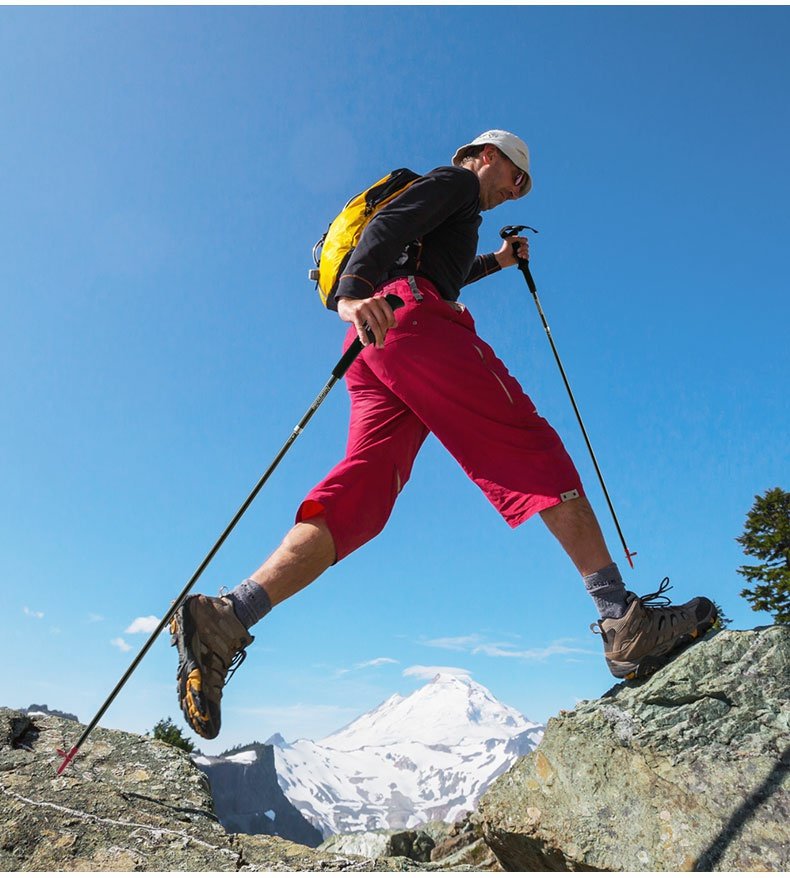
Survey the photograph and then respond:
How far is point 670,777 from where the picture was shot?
370 cm

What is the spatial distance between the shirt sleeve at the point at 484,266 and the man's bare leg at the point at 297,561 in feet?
8.98

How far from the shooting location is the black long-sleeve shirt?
390 cm

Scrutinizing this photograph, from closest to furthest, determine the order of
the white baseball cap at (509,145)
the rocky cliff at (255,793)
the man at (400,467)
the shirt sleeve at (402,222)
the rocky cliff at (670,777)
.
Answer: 1. the rocky cliff at (670,777)
2. the man at (400,467)
3. the shirt sleeve at (402,222)
4. the white baseball cap at (509,145)
5. the rocky cliff at (255,793)

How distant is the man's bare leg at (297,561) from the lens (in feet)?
12.9

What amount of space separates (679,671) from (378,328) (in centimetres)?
281

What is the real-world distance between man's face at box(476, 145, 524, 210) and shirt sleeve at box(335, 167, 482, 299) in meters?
0.36

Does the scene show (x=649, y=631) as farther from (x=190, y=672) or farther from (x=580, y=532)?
(x=190, y=672)

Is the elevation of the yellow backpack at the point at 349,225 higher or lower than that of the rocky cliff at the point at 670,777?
higher

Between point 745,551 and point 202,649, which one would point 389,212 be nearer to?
point 202,649

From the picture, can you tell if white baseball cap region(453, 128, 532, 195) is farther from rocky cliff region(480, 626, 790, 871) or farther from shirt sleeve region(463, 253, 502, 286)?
rocky cliff region(480, 626, 790, 871)

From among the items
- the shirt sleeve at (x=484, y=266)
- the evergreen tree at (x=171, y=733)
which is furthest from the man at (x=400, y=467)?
the evergreen tree at (x=171, y=733)

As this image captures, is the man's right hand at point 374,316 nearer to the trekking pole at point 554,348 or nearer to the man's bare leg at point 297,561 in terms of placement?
the man's bare leg at point 297,561

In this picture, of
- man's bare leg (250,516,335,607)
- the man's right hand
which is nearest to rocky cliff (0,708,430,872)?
man's bare leg (250,516,335,607)

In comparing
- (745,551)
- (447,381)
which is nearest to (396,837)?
(447,381)
